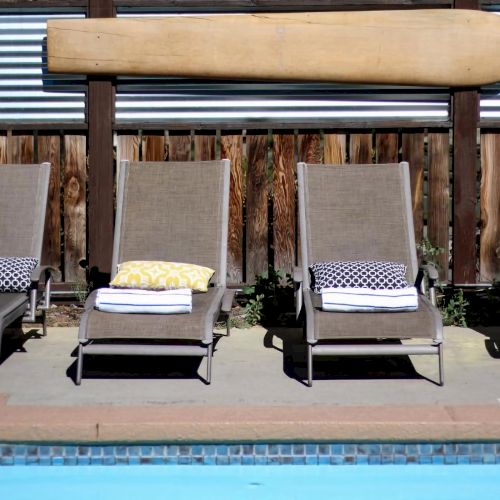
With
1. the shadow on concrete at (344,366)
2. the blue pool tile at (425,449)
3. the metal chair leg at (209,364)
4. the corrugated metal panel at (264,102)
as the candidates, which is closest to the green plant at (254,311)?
the shadow on concrete at (344,366)

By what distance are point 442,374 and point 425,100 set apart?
280cm

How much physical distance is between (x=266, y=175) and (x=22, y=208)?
1827 millimetres

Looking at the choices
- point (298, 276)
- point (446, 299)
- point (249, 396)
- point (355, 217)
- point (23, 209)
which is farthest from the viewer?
point (446, 299)

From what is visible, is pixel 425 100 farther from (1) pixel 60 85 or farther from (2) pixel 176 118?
(1) pixel 60 85

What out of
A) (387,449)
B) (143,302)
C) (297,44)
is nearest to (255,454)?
(387,449)

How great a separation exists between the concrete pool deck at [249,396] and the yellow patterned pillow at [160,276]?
1.53 feet

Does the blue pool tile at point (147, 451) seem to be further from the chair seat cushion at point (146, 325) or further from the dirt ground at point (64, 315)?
the dirt ground at point (64, 315)

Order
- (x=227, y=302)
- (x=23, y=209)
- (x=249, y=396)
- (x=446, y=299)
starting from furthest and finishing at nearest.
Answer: (x=446, y=299)
(x=23, y=209)
(x=227, y=302)
(x=249, y=396)

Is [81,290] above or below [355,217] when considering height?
below

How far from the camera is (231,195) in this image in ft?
22.4

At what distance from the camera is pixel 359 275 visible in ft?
16.8

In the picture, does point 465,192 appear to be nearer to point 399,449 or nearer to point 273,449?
point 399,449

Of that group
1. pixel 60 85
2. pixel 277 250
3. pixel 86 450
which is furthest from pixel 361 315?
pixel 60 85
